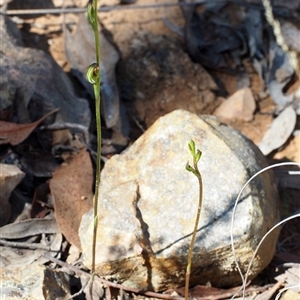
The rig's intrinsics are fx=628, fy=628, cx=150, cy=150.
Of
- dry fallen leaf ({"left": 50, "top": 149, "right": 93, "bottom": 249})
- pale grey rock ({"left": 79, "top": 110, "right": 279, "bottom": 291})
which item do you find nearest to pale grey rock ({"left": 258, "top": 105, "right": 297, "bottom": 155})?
pale grey rock ({"left": 79, "top": 110, "right": 279, "bottom": 291})

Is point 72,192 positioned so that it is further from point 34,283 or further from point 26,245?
point 34,283

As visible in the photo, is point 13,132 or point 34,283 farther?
point 13,132

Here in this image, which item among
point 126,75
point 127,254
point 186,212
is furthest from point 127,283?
point 126,75

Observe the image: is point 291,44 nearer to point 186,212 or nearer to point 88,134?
point 88,134

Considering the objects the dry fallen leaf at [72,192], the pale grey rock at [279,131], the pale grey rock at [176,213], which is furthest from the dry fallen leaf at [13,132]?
the pale grey rock at [279,131]

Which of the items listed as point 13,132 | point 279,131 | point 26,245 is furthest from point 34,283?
point 279,131

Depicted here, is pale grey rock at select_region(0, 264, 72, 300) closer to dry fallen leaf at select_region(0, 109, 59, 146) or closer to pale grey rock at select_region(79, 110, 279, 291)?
pale grey rock at select_region(79, 110, 279, 291)

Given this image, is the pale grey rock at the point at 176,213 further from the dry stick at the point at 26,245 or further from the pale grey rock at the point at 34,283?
the dry stick at the point at 26,245
